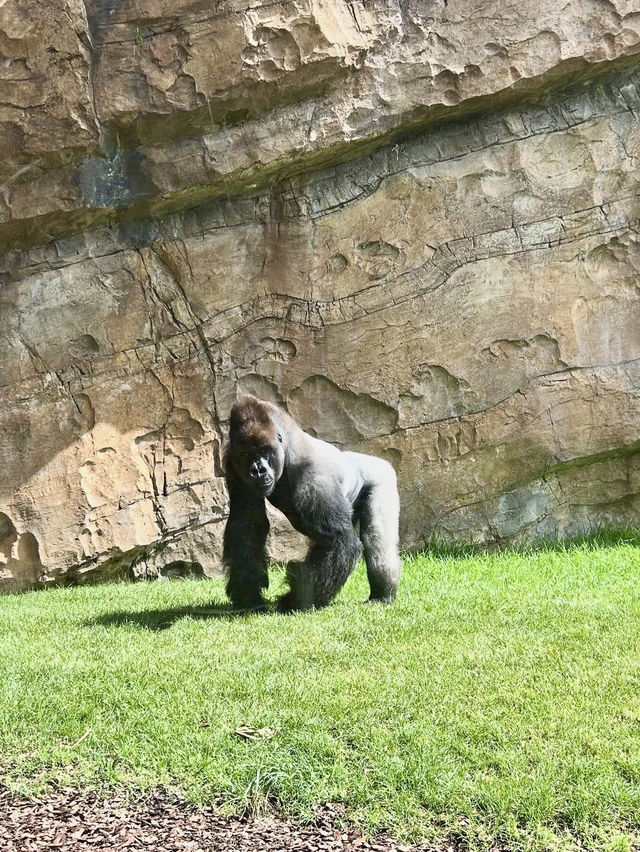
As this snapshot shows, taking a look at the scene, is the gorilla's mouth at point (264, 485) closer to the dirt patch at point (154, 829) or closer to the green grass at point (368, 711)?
the green grass at point (368, 711)

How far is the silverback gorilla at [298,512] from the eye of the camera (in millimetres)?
5750

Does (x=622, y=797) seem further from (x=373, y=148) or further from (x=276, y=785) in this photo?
(x=373, y=148)

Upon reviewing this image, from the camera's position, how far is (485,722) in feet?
12.7

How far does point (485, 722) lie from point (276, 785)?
931 mm

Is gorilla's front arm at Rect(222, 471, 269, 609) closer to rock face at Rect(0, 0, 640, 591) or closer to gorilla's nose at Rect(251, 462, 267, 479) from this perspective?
gorilla's nose at Rect(251, 462, 267, 479)

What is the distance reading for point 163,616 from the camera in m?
5.85

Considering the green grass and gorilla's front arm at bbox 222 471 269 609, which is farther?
gorilla's front arm at bbox 222 471 269 609

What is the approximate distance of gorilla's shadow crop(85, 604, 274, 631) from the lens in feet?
18.4

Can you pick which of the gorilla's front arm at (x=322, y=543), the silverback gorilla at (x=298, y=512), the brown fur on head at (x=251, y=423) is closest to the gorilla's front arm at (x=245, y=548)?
the silverback gorilla at (x=298, y=512)

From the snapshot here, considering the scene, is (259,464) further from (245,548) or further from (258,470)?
(245,548)

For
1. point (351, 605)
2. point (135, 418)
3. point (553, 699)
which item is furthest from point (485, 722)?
point (135, 418)

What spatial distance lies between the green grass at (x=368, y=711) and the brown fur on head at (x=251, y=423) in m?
1.08

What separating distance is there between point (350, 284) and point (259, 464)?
9.49 feet

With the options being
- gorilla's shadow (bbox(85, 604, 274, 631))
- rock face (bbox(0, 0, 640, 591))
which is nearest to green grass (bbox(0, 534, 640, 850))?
gorilla's shadow (bbox(85, 604, 274, 631))
